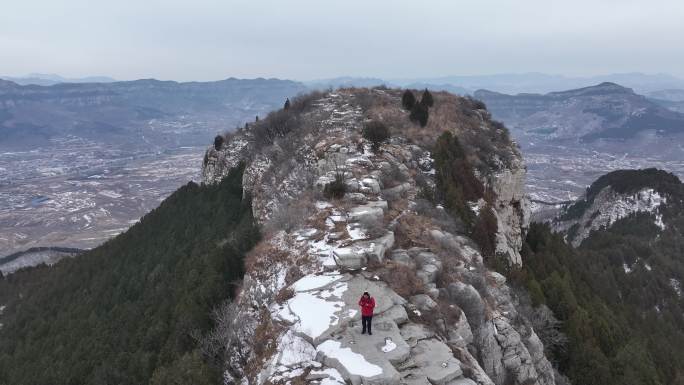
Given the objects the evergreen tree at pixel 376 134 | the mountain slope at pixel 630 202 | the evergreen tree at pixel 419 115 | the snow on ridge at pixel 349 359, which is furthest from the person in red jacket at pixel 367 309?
the mountain slope at pixel 630 202

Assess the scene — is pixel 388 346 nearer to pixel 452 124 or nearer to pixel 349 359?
pixel 349 359

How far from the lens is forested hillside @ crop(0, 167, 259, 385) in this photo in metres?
24.0

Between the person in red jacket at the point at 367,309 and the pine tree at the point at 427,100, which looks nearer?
the person in red jacket at the point at 367,309

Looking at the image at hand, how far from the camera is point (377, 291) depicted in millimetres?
18281

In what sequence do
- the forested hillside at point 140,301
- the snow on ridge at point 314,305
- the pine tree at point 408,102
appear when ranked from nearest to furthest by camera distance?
the snow on ridge at point 314,305 < the forested hillside at point 140,301 < the pine tree at point 408,102

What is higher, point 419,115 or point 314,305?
point 419,115

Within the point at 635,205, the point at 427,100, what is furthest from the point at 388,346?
the point at 635,205

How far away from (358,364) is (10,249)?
205455 millimetres

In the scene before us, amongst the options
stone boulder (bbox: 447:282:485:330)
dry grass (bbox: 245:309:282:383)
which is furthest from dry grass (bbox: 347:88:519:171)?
dry grass (bbox: 245:309:282:383)

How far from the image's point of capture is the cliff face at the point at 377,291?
15.3 metres

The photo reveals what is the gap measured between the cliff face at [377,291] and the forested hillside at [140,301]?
2.83 m

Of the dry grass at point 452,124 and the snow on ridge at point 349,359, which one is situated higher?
the dry grass at point 452,124

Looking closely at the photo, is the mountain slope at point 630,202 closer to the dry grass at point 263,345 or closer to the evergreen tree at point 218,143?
the evergreen tree at point 218,143

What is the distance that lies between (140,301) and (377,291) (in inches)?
1202
